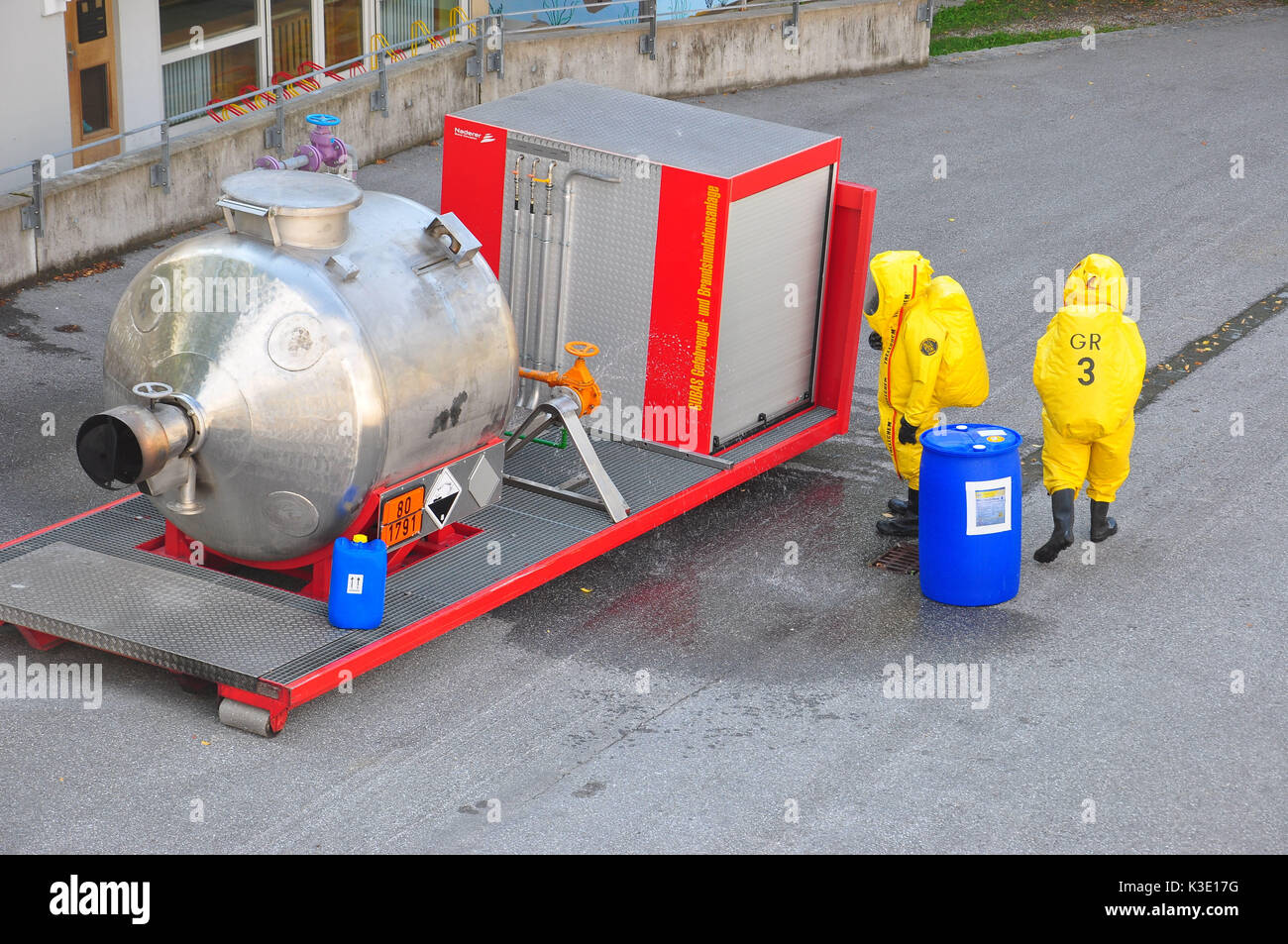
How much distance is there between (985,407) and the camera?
11.7 metres

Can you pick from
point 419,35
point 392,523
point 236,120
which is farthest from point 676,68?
point 392,523

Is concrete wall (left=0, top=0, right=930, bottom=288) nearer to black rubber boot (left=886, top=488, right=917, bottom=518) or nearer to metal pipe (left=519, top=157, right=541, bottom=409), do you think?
metal pipe (left=519, top=157, right=541, bottom=409)

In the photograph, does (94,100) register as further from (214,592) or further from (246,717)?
(246,717)

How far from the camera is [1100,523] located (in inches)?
382

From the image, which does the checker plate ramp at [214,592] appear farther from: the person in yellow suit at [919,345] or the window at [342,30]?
the window at [342,30]

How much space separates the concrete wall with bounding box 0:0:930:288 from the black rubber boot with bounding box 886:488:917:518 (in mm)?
6867

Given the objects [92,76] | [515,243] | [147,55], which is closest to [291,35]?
[147,55]

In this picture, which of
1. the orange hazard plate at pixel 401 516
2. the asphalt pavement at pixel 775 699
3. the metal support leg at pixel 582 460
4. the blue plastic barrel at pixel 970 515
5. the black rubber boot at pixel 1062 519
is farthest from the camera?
the black rubber boot at pixel 1062 519

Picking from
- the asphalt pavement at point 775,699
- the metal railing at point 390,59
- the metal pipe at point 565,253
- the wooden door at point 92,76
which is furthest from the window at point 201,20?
the metal pipe at point 565,253

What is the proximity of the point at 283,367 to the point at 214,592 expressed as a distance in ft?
3.81

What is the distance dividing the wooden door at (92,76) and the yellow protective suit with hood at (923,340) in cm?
785

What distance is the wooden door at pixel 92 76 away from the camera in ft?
46.7

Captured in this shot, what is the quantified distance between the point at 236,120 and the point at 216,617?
7933 mm

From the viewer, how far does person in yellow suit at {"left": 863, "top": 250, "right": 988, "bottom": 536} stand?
30.5ft
